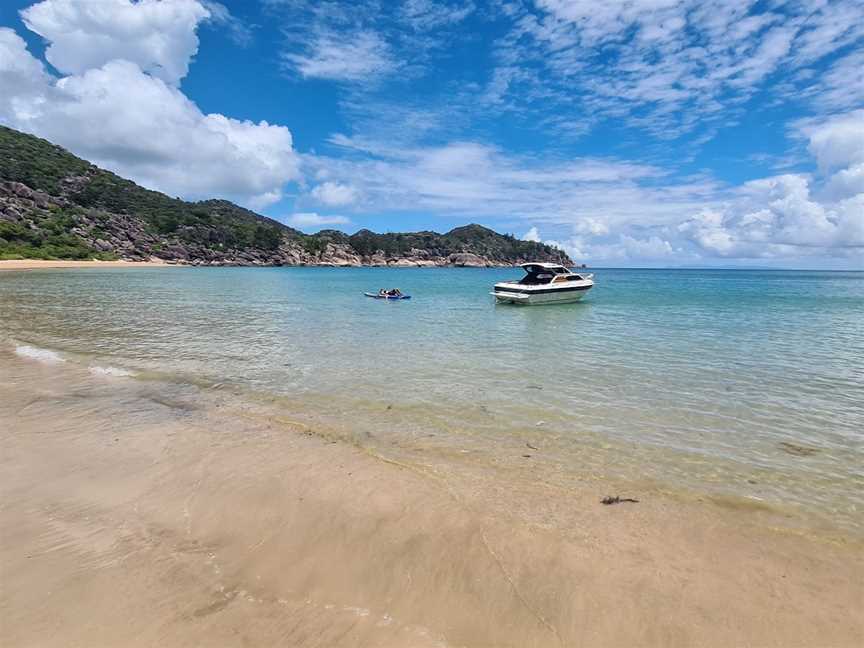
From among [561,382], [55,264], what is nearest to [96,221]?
[55,264]

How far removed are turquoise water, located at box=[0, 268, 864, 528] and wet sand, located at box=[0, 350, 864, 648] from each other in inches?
56.0

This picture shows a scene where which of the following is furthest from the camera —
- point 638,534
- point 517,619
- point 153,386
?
point 153,386

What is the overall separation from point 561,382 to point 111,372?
13.0m

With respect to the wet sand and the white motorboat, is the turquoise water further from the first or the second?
the white motorboat

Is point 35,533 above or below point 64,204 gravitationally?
below

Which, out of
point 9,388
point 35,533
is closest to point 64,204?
point 9,388

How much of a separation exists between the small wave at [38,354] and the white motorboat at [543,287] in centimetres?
3148

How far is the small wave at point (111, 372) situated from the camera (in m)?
12.6

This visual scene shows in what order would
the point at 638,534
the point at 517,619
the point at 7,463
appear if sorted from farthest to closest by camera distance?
the point at 7,463
the point at 638,534
the point at 517,619

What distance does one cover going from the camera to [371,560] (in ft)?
15.9

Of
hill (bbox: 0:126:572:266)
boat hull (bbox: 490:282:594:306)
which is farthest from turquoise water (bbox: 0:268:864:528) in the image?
hill (bbox: 0:126:572:266)

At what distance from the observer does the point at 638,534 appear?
5.50 m

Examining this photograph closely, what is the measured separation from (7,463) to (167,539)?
12.7 feet

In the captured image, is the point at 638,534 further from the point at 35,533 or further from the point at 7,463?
the point at 7,463
